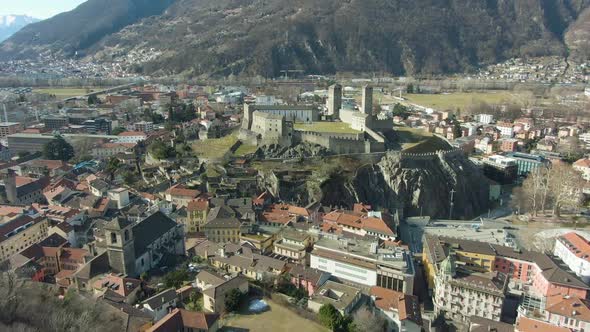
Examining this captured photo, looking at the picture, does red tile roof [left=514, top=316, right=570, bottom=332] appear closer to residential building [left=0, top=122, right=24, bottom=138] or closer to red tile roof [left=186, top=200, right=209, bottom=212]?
red tile roof [left=186, top=200, right=209, bottom=212]

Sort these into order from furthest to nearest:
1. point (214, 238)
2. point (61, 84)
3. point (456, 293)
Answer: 1. point (61, 84)
2. point (214, 238)
3. point (456, 293)

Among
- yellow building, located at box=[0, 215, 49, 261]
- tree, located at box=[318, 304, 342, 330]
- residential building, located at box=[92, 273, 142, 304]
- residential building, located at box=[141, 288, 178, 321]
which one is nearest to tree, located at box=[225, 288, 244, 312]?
residential building, located at box=[141, 288, 178, 321]

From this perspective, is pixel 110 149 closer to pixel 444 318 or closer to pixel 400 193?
pixel 400 193

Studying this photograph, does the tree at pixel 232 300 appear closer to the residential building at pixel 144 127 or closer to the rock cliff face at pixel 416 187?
the rock cliff face at pixel 416 187

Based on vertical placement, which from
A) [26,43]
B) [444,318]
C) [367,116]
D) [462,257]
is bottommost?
[444,318]

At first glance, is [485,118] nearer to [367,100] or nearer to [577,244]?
[367,100]

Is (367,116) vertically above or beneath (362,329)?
above

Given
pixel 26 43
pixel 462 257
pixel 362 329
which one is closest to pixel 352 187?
pixel 462 257
